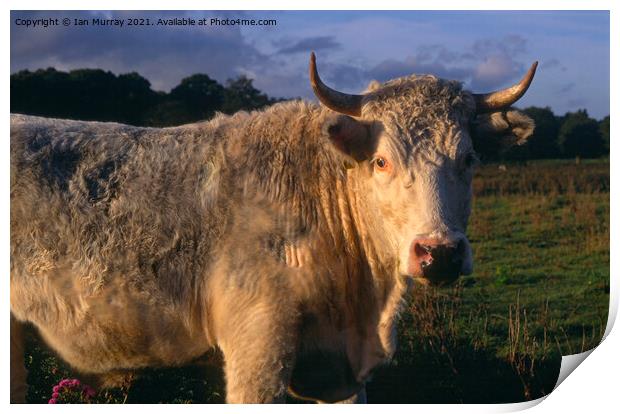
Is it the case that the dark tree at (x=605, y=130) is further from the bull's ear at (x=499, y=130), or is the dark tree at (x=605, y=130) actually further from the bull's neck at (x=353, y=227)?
the bull's neck at (x=353, y=227)

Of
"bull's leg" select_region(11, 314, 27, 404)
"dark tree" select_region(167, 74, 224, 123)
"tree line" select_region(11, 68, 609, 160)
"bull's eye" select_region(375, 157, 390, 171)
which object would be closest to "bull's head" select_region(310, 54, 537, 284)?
"bull's eye" select_region(375, 157, 390, 171)

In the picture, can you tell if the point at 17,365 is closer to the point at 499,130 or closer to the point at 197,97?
the point at 197,97

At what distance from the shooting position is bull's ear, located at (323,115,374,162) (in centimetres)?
381

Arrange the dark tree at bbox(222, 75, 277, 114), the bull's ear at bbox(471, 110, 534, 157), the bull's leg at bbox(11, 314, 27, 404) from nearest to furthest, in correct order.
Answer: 1. the bull's ear at bbox(471, 110, 534, 157)
2. the bull's leg at bbox(11, 314, 27, 404)
3. the dark tree at bbox(222, 75, 277, 114)

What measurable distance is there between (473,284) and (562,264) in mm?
702

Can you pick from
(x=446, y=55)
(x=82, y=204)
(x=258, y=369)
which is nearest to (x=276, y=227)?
(x=258, y=369)

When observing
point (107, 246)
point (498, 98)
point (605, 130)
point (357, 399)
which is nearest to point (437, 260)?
point (498, 98)

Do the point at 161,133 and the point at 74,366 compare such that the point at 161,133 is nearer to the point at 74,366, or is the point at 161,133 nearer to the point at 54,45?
the point at 54,45

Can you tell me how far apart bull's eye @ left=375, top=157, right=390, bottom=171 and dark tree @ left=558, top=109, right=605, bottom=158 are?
180 centimetres

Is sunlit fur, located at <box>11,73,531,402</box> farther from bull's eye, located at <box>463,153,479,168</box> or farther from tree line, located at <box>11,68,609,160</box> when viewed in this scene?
tree line, located at <box>11,68,609,160</box>

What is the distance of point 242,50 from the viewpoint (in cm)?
476

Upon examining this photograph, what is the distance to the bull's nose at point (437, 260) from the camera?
3.47 m

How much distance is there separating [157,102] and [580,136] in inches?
112
